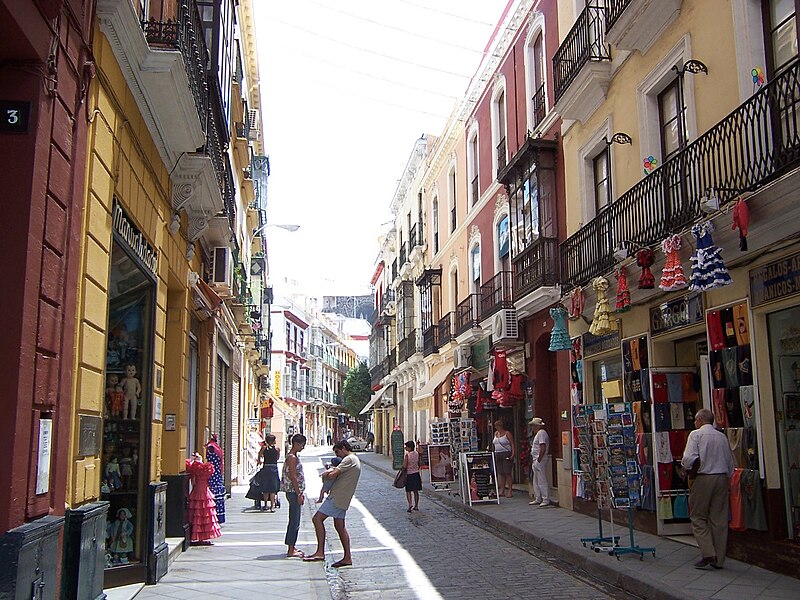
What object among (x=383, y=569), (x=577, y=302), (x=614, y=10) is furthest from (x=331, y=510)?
(x=614, y=10)

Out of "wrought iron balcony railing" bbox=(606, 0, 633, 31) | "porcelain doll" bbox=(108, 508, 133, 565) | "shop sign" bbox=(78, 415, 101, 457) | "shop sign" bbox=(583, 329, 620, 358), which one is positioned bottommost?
"porcelain doll" bbox=(108, 508, 133, 565)

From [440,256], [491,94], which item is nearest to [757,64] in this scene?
[491,94]

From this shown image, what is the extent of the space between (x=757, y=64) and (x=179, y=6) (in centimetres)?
657

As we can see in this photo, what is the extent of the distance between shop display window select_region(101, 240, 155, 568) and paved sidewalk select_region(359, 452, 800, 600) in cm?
510

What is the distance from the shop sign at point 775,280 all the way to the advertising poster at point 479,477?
808 cm

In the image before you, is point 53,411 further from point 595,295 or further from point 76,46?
point 595,295

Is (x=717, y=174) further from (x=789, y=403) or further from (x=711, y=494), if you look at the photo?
(x=711, y=494)

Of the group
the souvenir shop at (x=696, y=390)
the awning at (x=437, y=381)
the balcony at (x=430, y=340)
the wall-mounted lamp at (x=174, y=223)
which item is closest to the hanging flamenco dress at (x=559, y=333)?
the souvenir shop at (x=696, y=390)

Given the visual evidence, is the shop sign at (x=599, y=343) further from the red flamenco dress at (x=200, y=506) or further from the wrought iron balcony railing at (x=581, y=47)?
the red flamenco dress at (x=200, y=506)

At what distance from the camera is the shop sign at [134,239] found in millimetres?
7086

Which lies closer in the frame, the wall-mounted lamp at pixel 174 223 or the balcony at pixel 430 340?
the wall-mounted lamp at pixel 174 223

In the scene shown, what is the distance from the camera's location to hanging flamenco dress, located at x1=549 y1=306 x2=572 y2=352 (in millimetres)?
14414

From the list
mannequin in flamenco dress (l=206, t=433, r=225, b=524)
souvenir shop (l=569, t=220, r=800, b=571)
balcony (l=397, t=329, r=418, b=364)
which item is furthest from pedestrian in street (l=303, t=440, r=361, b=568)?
balcony (l=397, t=329, r=418, b=364)

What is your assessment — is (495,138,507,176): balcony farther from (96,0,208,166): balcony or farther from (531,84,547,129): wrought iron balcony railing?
(96,0,208,166): balcony
